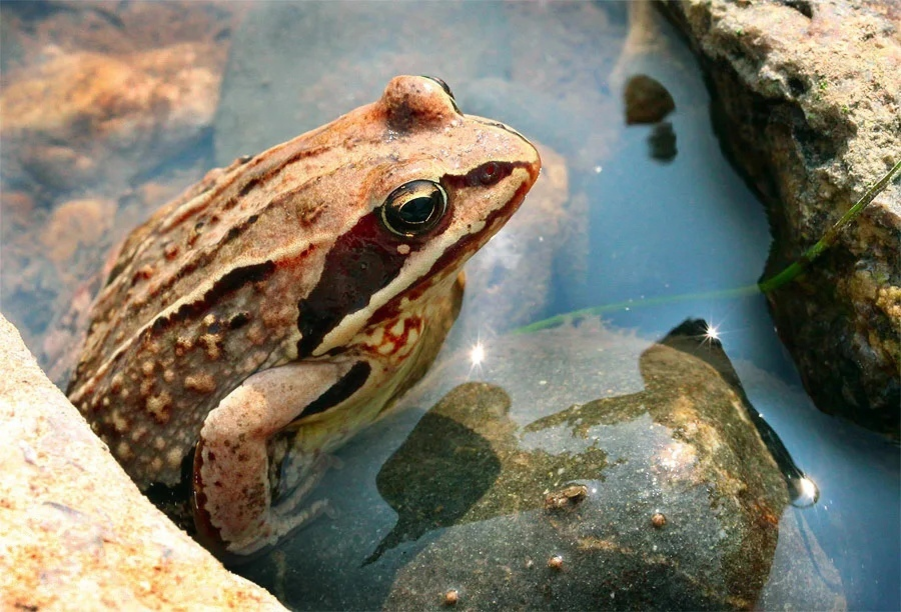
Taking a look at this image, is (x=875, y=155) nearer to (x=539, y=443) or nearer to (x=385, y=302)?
(x=539, y=443)

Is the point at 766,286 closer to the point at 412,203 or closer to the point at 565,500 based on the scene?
the point at 565,500

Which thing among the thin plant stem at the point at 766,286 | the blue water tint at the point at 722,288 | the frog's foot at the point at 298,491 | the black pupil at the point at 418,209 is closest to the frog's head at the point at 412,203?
the black pupil at the point at 418,209

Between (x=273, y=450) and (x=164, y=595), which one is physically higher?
(x=164, y=595)

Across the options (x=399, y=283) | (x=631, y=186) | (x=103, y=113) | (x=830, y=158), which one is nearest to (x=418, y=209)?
(x=399, y=283)

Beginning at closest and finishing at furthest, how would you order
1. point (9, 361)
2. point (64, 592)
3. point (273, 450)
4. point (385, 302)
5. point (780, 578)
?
point (64, 592)
point (9, 361)
point (780, 578)
point (385, 302)
point (273, 450)

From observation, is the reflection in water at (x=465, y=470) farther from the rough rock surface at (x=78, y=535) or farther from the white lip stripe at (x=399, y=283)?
the rough rock surface at (x=78, y=535)

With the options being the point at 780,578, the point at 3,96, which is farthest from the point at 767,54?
the point at 3,96
